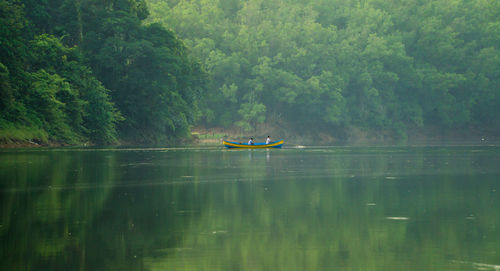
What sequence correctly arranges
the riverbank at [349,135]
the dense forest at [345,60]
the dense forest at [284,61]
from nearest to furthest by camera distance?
the dense forest at [284,61] < the riverbank at [349,135] < the dense forest at [345,60]

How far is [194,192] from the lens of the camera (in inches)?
850

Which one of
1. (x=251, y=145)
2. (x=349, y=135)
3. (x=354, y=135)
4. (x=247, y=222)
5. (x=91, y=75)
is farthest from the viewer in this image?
(x=354, y=135)

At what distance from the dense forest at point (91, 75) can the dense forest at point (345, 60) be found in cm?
2223

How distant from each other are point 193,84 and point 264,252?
236ft

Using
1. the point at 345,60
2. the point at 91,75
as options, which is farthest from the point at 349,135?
the point at 91,75

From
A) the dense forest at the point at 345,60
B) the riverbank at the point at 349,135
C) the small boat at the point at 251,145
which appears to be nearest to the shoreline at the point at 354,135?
the riverbank at the point at 349,135

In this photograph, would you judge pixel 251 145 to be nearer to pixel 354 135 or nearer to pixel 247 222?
pixel 247 222

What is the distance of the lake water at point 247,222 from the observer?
1121cm

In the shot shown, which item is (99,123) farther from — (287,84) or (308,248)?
(308,248)

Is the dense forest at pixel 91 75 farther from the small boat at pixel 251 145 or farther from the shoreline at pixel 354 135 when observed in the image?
the shoreline at pixel 354 135

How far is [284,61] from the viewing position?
106500mm

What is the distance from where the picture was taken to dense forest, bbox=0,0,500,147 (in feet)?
236

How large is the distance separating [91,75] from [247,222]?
180 feet

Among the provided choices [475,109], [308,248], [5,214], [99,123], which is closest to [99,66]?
[99,123]
